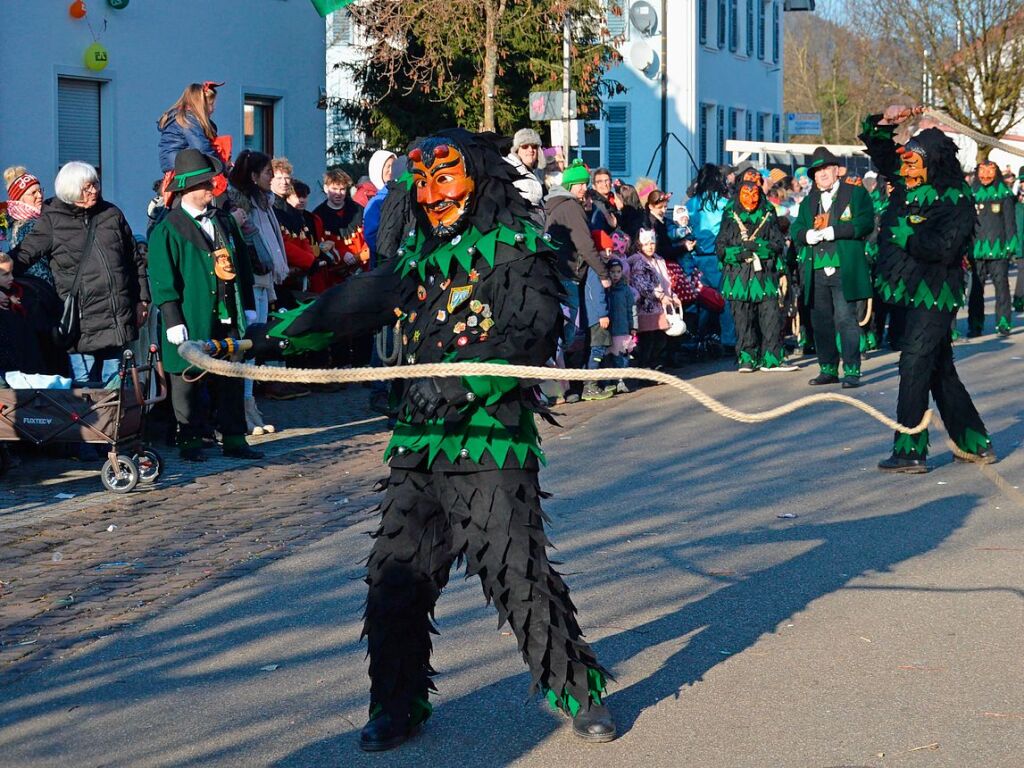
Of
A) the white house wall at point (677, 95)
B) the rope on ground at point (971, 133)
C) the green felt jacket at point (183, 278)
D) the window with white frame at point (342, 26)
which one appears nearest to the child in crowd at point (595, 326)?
the green felt jacket at point (183, 278)

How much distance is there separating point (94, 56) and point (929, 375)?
10650mm

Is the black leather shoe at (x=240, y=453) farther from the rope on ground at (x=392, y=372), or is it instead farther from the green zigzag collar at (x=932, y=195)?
the rope on ground at (x=392, y=372)

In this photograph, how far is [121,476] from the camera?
960 cm

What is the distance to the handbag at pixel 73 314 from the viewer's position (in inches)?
416

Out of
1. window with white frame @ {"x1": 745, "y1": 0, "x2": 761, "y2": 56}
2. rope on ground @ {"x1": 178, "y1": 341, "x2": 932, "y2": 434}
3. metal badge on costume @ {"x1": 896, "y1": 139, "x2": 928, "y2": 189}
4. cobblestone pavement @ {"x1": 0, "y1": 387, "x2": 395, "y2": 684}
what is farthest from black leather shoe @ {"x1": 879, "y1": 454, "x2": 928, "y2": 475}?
window with white frame @ {"x1": 745, "y1": 0, "x2": 761, "y2": 56}

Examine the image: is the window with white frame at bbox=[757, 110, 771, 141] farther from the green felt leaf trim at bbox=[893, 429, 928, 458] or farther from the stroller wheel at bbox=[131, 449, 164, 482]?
the stroller wheel at bbox=[131, 449, 164, 482]

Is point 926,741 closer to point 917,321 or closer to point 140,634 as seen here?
point 140,634

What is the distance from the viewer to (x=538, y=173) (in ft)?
52.5

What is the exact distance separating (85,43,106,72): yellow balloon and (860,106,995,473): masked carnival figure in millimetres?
9713

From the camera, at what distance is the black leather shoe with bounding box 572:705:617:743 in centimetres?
509

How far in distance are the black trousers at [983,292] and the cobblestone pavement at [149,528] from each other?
10.1m

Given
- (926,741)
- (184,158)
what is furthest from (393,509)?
(184,158)

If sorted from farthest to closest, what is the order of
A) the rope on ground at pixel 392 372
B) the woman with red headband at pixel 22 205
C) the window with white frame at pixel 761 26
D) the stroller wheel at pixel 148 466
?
the window with white frame at pixel 761 26 → the woman with red headband at pixel 22 205 → the stroller wheel at pixel 148 466 → the rope on ground at pixel 392 372

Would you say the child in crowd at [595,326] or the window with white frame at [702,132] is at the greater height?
the window with white frame at [702,132]
